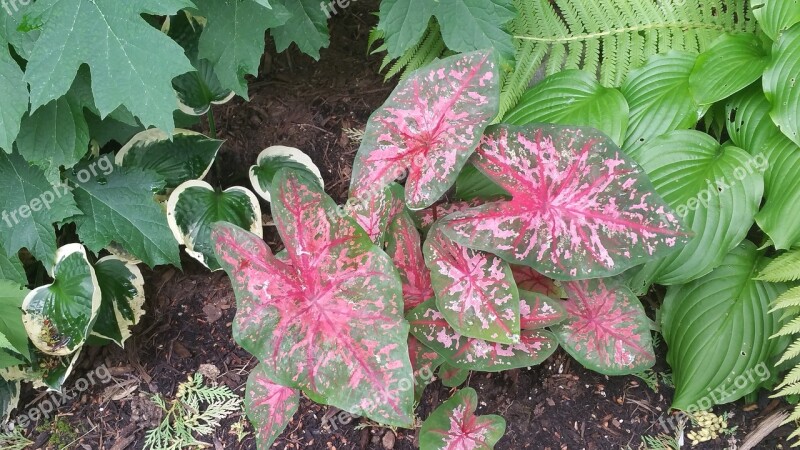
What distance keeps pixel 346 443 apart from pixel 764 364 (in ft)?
3.62

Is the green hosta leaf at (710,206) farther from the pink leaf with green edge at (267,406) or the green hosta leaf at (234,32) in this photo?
the green hosta leaf at (234,32)

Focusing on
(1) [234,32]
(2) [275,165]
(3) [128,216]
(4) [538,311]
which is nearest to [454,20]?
(1) [234,32]

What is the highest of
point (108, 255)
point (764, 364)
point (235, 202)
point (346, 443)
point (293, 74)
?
point (293, 74)

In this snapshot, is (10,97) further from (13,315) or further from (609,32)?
(609,32)

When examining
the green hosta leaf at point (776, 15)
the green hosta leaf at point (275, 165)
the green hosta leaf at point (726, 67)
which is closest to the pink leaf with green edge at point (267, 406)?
the green hosta leaf at point (275, 165)

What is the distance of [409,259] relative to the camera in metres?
1.38

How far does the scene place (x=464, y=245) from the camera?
1229mm

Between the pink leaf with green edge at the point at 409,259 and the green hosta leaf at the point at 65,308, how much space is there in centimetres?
87

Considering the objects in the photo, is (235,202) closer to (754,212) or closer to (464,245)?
(464,245)

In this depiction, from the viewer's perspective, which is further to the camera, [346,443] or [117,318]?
[117,318]

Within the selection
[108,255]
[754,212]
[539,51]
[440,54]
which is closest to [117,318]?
[108,255]

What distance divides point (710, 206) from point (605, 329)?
18.8 inches

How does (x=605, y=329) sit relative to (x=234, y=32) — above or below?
below

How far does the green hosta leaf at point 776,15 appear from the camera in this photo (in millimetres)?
1586
